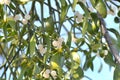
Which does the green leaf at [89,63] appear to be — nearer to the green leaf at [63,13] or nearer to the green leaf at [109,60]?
the green leaf at [109,60]

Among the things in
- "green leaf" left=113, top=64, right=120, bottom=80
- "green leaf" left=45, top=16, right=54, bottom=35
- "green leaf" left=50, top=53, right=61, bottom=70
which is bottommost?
"green leaf" left=113, top=64, right=120, bottom=80

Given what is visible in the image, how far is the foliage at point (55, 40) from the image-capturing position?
942mm

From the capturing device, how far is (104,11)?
3.07ft

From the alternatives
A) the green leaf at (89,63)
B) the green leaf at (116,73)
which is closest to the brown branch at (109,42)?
the green leaf at (116,73)

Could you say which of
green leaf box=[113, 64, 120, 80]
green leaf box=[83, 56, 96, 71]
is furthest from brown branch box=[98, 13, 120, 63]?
green leaf box=[83, 56, 96, 71]

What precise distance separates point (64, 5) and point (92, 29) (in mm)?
113

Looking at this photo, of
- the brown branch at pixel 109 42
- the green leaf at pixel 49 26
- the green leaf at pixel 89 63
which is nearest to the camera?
the brown branch at pixel 109 42

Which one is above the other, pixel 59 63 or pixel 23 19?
pixel 23 19

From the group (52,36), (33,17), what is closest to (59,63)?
(52,36)

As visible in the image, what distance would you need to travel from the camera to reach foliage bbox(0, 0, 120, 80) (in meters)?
0.94

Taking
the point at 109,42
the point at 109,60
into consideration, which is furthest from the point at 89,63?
the point at 109,42

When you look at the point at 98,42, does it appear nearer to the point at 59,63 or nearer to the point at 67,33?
the point at 67,33

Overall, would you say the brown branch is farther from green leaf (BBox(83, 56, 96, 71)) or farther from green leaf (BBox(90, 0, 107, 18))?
green leaf (BBox(83, 56, 96, 71))

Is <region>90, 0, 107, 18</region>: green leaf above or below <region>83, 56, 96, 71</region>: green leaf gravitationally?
above
